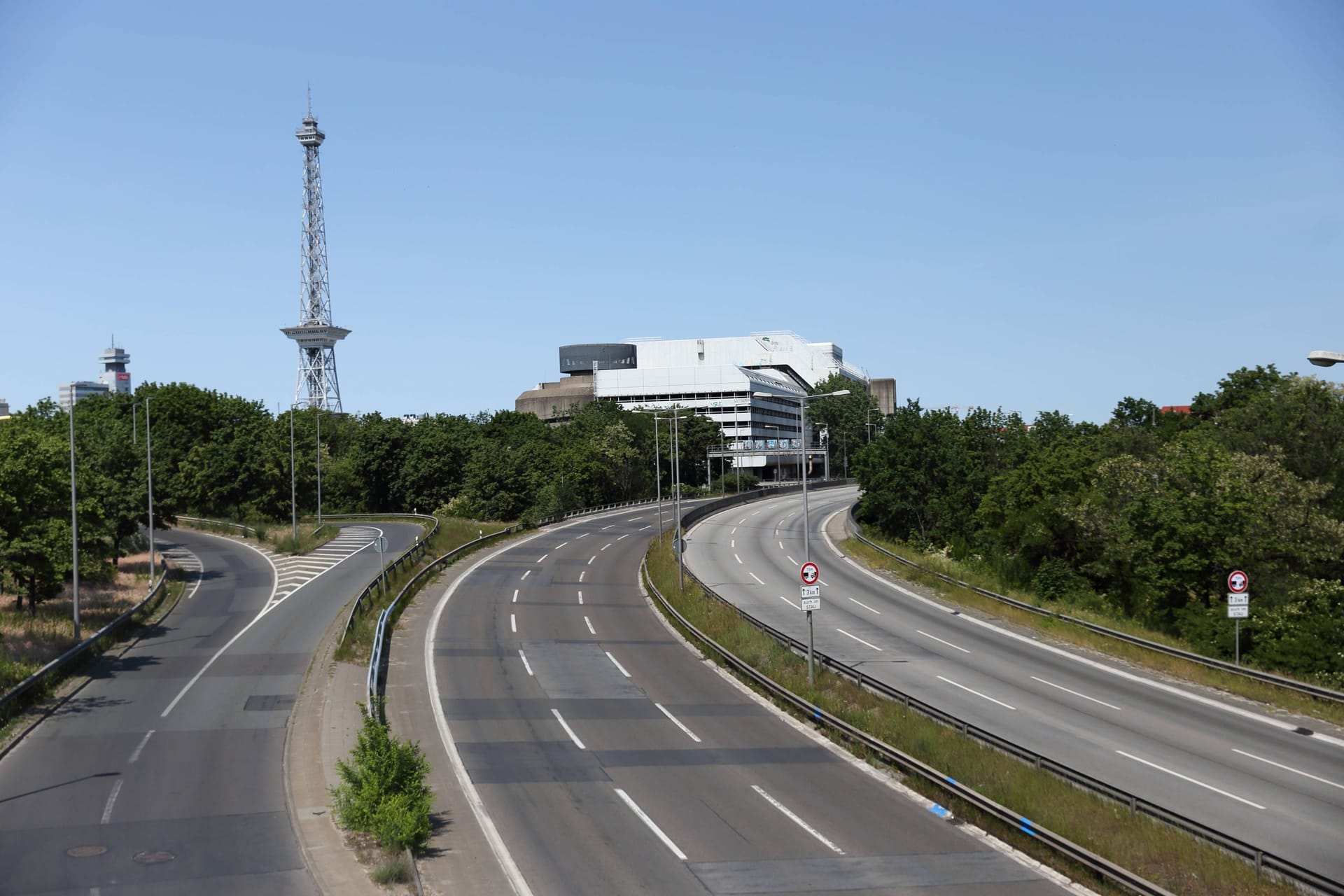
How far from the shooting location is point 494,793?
2058 cm

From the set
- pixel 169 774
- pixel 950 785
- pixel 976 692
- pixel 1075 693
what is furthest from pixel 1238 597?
pixel 169 774

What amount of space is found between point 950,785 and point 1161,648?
1876cm

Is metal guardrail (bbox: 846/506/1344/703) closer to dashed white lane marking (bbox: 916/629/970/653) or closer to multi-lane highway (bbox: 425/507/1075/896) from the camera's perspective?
dashed white lane marking (bbox: 916/629/970/653)

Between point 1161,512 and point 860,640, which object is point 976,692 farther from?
point 1161,512

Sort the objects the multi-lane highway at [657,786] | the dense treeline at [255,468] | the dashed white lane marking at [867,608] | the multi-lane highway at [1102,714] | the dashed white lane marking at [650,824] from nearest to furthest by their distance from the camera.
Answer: the multi-lane highway at [657,786] → the dashed white lane marking at [650,824] → the multi-lane highway at [1102,714] → the dense treeline at [255,468] → the dashed white lane marking at [867,608]

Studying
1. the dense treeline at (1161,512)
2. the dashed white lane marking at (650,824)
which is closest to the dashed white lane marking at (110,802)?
the dashed white lane marking at (650,824)

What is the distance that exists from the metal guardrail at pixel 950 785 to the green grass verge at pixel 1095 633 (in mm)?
11634

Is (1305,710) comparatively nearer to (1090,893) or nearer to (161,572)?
(1090,893)

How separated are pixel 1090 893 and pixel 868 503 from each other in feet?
207

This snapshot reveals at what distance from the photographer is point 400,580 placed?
4819cm

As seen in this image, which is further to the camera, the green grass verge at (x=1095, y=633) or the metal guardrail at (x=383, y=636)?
the green grass verge at (x=1095, y=633)

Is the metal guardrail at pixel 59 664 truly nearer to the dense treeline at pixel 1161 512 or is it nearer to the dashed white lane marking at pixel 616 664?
the dashed white lane marking at pixel 616 664

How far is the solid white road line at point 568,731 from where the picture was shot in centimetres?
2453

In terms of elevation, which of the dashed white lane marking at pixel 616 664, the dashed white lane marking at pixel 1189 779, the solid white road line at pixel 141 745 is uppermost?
the solid white road line at pixel 141 745
